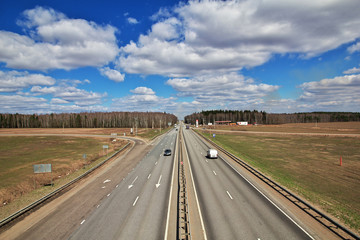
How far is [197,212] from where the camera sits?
17266mm

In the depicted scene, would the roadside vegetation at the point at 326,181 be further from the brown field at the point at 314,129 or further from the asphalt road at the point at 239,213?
the brown field at the point at 314,129

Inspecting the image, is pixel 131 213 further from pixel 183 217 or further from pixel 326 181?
pixel 326 181

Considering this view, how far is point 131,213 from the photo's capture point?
1738 cm

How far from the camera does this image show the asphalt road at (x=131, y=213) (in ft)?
46.9

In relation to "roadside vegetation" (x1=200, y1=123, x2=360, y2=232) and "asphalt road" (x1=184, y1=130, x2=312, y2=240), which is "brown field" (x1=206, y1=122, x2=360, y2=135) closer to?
"roadside vegetation" (x1=200, y1=123, x2=360, y2=232)

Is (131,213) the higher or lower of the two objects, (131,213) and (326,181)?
the lower

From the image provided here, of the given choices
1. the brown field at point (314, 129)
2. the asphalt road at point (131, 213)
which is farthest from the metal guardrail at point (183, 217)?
the brown field at point (314, 129)

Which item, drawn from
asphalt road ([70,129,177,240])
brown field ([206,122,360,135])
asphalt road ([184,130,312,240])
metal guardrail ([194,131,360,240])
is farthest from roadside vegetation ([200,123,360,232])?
brown field ([206,122,360,135])

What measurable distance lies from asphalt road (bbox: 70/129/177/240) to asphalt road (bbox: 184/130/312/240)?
4046mm

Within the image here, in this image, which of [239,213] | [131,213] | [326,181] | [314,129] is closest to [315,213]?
[239,213]

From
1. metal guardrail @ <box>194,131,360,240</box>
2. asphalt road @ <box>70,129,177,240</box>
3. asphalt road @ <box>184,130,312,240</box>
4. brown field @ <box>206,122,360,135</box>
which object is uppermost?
brown field @ <box>206,122,360,135</box>

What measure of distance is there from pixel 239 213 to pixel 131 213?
978 cm

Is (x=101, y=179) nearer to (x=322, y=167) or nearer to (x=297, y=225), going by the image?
(x=297, y=225)

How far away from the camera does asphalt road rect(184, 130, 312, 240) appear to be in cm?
1382
